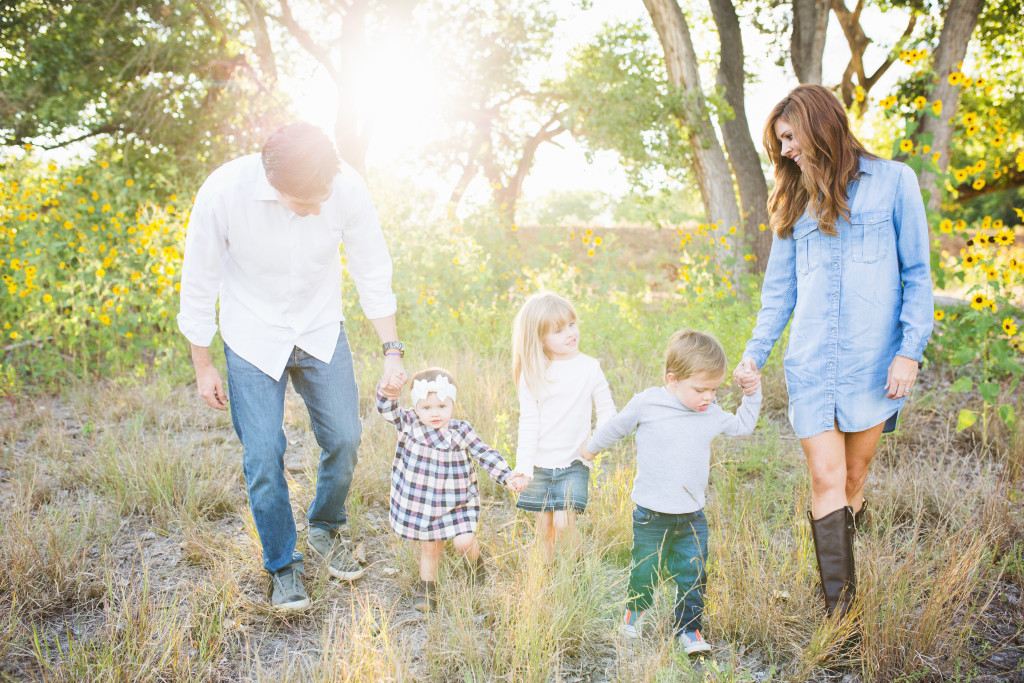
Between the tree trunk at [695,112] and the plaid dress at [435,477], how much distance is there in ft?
19.8

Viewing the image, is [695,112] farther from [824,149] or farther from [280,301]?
[280,301]

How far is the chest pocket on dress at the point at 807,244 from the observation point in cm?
247

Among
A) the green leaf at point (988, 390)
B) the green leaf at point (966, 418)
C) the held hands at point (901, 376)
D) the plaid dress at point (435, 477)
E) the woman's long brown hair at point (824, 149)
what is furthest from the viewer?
the green leaf at point (988, 390)

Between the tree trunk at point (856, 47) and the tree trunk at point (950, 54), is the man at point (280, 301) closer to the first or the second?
the tree trunk at point (950, 54)

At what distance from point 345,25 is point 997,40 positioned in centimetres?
1011

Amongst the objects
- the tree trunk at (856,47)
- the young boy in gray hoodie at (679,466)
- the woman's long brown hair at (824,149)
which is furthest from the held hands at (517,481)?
the tree trunk at (856,47)

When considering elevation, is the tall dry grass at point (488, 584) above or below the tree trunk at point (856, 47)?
below

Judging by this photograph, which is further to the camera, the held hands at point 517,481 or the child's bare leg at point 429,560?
the child's bare leg at point 429,560

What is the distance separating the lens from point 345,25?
11.9 meters

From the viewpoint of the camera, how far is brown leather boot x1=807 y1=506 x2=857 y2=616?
239 cm

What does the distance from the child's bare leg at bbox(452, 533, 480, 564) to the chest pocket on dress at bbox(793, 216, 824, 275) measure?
1.61 m

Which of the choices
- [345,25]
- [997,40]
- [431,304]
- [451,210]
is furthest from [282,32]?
[997,40]

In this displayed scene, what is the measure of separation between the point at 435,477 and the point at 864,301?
1669 mm

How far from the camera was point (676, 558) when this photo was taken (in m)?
2.50
